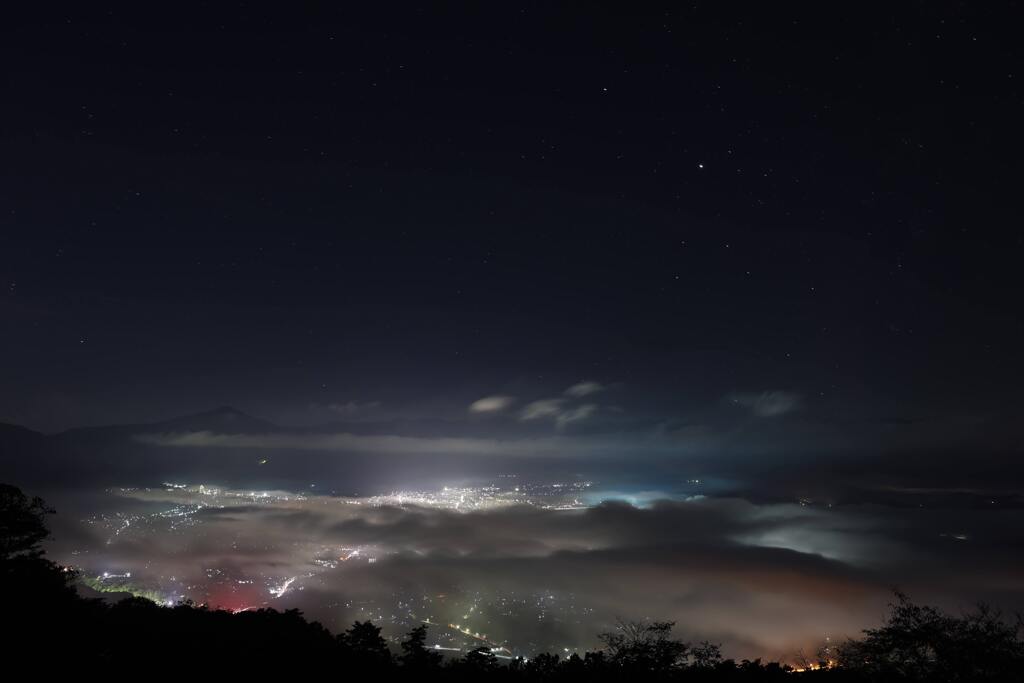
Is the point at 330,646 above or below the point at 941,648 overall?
above

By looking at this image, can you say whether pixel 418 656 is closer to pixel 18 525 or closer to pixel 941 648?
pixel 18 525

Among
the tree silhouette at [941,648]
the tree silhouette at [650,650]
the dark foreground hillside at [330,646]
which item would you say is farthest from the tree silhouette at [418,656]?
the tree silhouette at [941,648]

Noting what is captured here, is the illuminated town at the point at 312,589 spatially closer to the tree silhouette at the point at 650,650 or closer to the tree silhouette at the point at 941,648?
the tree silhouette at the point at 650,650

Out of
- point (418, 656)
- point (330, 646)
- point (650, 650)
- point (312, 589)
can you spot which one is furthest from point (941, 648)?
point (312, 589)

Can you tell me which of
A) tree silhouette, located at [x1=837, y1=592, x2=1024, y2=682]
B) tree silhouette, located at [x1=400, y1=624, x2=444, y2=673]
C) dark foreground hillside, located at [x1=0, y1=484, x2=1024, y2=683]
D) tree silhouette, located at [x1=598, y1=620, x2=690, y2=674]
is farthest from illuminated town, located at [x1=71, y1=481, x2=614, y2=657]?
tree silhouette, located at [x1=837, y1=592, x2=1024, y2=682]

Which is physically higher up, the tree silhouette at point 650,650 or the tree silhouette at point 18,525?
the tree silhouette at point 18,525

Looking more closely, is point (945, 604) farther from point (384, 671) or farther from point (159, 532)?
point (159, 532)

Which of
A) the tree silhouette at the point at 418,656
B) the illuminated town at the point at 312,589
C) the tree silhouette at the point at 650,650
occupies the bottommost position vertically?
the illuminated town at the point at 312,589

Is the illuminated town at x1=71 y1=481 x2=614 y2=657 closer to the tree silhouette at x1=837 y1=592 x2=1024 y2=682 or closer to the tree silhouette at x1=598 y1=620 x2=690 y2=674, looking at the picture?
the tree silhouette at x1=598 y1=620 x2=690 y2=674

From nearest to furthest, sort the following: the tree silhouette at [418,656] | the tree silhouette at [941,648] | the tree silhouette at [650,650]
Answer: the tree silhouette at [418,656], the tree silhouette at [941,648], the tree silhouette at [650,650]
